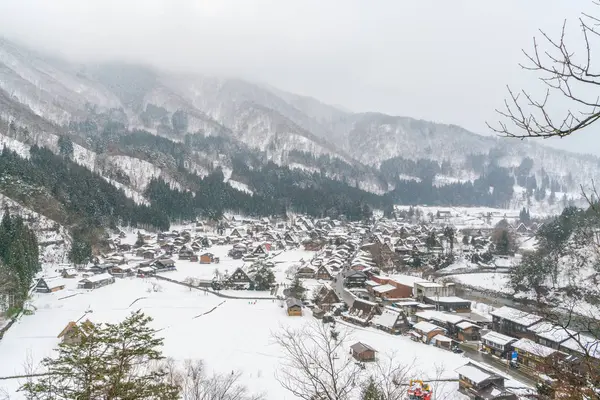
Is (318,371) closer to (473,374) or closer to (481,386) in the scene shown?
(481,386)

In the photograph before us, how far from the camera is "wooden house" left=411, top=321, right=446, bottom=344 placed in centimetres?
2042

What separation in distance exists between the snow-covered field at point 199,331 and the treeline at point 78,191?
2211 cm

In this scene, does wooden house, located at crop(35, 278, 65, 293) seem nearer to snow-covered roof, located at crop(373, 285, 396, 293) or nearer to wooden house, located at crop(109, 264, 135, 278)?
wooden house, located at crop(109, 264, 135, 278)

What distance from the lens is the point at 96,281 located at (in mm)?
28906

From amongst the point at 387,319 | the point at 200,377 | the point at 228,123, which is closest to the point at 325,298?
the point at 387,319

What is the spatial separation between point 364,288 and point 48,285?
76.9ft

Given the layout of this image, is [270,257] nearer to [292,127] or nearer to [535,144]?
[292,127]

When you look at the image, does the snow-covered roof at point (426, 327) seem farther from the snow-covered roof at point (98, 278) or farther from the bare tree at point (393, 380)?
the snow-covered roof at point (98, 278)

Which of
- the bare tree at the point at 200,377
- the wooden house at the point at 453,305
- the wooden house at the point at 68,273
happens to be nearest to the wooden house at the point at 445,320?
the wooden house at the point at 453,305

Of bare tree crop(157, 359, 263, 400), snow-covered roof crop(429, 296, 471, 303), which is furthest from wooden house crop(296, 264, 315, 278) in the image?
bare tree crop(157, 359, 263, 400)

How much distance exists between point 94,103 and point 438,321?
16892 cm

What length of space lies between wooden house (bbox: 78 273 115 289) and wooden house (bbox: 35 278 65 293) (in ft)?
4.26

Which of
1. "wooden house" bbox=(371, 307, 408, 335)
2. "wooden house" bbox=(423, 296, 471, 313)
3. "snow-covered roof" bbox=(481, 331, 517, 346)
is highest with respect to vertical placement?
"snow-covered roof" bbox=(481, 331, 517, 346)

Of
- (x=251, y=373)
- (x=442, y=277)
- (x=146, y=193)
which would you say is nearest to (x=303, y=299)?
(x=251, y=373)
